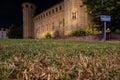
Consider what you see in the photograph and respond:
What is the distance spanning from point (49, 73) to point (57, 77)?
16 cm

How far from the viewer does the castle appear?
174ft

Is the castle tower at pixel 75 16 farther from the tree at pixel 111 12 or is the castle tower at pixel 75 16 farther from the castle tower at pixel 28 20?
the castle tower at pixel 28 20

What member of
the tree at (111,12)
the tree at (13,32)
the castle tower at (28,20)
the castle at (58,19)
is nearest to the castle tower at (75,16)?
the castle at (58,19)

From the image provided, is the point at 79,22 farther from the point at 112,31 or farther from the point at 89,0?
the point at 112,31

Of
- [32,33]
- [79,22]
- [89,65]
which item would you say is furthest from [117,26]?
[32,33]

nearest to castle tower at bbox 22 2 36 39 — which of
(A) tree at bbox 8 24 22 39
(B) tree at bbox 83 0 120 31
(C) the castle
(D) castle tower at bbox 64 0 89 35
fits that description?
(C) the castle

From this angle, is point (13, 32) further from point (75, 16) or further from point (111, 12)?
point (111, 12)

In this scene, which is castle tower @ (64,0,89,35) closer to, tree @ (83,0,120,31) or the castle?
the castle

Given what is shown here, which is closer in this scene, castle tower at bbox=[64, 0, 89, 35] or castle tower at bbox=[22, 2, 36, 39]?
castle tower at bbox=[64, 0, 89, 35]

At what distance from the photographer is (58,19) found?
66.2 m

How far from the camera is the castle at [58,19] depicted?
2087 inches

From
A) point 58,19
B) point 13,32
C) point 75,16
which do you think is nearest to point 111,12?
point 75,16

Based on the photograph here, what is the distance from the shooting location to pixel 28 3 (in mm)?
98125

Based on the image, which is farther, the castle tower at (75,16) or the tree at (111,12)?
the castle tower at (75,16)
